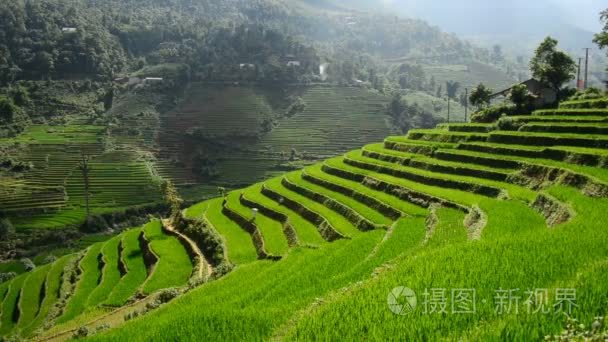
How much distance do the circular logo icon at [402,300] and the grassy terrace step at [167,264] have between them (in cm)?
1875

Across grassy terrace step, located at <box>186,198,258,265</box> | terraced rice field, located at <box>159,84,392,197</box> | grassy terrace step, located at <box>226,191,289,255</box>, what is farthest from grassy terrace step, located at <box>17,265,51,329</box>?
terraced rice field, located at <box>159,84,392,197</box>

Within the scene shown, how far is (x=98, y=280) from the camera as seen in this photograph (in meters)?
33.2

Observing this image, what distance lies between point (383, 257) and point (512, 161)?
13.9 meters

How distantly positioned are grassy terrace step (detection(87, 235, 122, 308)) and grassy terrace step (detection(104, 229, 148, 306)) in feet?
1.69

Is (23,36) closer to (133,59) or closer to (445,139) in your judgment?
(133,59)

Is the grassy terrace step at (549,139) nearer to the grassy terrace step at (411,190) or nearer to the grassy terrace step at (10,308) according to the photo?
the grassy terrace step at (411,190)

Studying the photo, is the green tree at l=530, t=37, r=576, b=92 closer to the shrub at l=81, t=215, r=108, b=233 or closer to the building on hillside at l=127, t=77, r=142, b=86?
the shrub at l=81, t=215, r=108, b=233

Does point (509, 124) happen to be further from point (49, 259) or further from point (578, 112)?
point (49, 259)

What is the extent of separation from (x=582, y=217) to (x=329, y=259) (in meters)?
7.37

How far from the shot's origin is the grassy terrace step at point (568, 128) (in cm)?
2708

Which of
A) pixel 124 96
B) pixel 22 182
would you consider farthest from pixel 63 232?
pixel 124 96

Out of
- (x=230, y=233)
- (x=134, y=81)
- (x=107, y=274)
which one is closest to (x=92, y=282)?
(x=107, y=274)

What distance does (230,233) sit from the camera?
32031 millimetres

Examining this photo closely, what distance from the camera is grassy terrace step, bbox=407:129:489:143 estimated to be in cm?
3417
